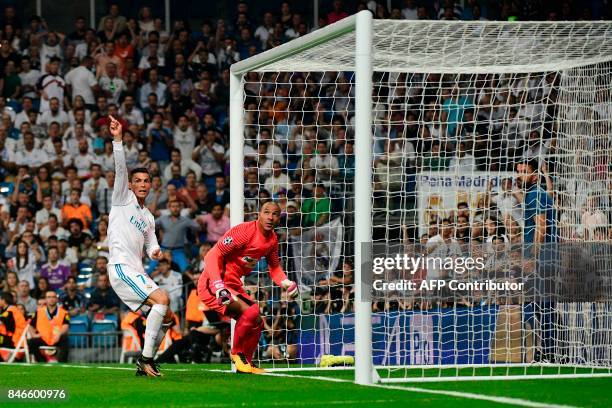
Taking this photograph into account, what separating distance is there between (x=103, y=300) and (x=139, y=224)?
22.2 ft

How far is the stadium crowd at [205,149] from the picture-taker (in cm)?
1463

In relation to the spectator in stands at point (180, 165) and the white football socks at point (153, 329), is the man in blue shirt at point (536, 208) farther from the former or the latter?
the spectator in stands at point (180, 165)

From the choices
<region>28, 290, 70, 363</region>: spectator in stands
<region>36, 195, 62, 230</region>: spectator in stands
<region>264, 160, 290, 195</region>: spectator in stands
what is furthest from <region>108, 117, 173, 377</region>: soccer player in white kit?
<region>36, 195, 62, 230</region>: spectator in stands

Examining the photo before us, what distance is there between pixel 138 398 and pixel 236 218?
13.2 ft

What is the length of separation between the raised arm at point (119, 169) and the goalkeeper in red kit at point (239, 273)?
1103mm

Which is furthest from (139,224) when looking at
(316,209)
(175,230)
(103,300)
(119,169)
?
(175,230)

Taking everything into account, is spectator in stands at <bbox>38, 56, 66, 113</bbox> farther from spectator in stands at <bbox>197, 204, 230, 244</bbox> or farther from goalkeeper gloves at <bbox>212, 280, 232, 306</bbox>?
goalkeeper gloves at <bbox>212, 280, 232, 306</bbox>

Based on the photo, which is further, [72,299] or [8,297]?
[72,299]

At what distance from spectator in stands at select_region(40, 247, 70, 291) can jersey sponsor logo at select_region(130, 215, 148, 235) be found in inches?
288

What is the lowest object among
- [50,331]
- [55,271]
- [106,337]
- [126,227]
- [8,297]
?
[106,337]

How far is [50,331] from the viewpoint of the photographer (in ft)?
56.2

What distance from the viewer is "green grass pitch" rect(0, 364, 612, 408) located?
28.0ft

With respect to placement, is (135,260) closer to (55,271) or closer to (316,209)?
(316,209)

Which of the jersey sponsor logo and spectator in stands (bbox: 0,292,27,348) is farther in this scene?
spectator in stands (bbox: 0,292,27,348)
